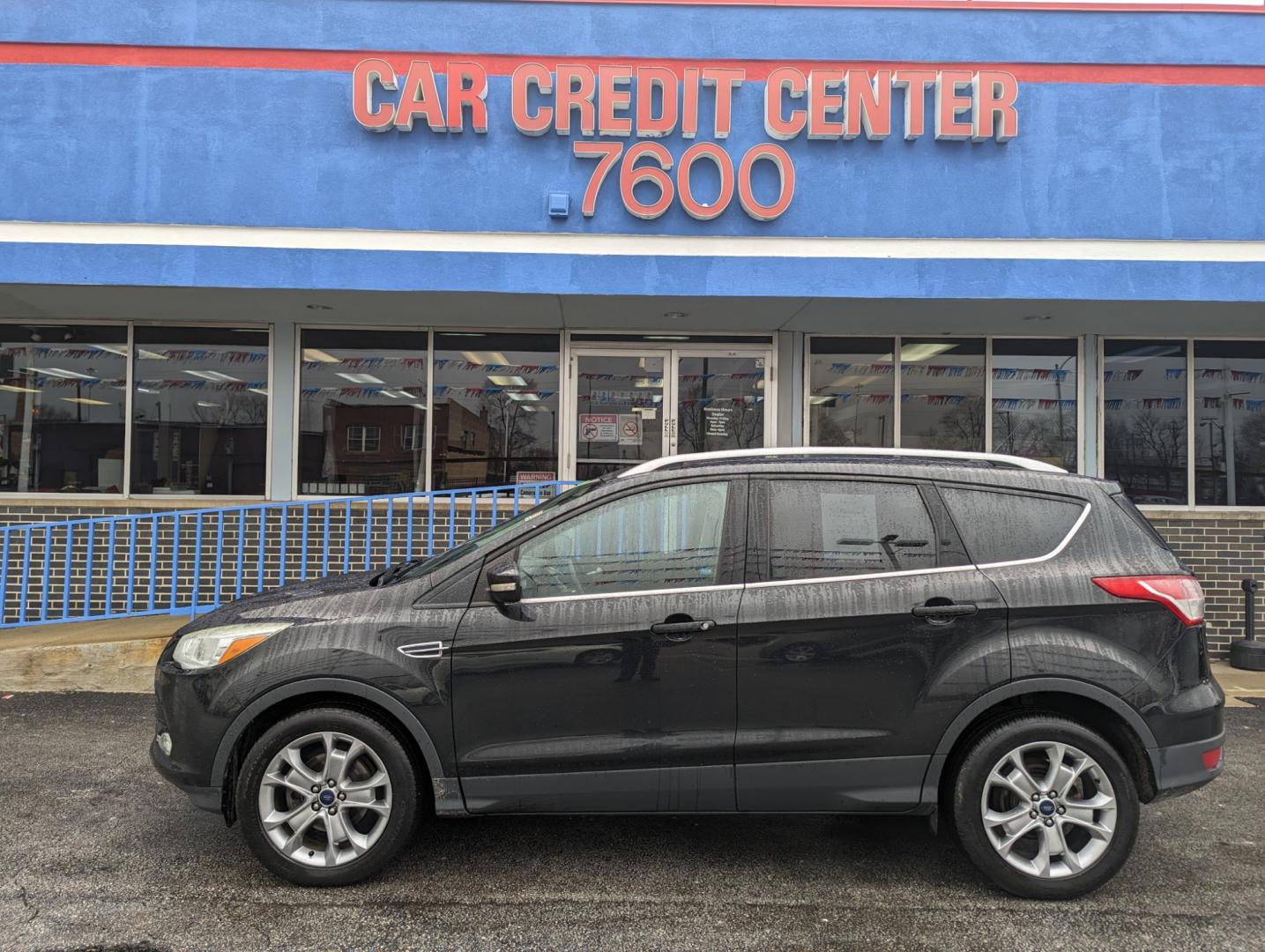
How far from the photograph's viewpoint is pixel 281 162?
25.2 ft

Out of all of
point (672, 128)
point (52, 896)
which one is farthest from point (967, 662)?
point (672, 128)

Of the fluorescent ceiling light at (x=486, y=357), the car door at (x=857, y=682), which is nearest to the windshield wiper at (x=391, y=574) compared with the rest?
the car door at (x=857, y=682)

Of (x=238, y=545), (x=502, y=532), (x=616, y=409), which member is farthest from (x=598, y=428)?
(x=502, y=532)

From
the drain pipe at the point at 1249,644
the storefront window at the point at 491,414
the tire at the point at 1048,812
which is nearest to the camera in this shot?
the tire at the point at 1048,812

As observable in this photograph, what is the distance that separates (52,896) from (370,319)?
242 inches

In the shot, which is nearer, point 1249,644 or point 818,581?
point 818,581

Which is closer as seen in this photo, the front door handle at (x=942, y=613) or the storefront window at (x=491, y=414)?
the front door handle at (x=942, y=613)

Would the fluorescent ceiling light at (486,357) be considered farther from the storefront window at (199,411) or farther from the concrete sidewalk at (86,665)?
the concrete sidewalk at (86,665)

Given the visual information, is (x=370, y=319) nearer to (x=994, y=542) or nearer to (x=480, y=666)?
(x=480, y=666)

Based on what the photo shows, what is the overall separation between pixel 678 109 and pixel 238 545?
5421 millimetres

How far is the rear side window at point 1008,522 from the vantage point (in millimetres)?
3691

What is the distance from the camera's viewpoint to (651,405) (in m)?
9.00

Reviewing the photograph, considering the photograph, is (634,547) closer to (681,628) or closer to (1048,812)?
(681,628)

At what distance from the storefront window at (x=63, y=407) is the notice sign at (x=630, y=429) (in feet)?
16.2
